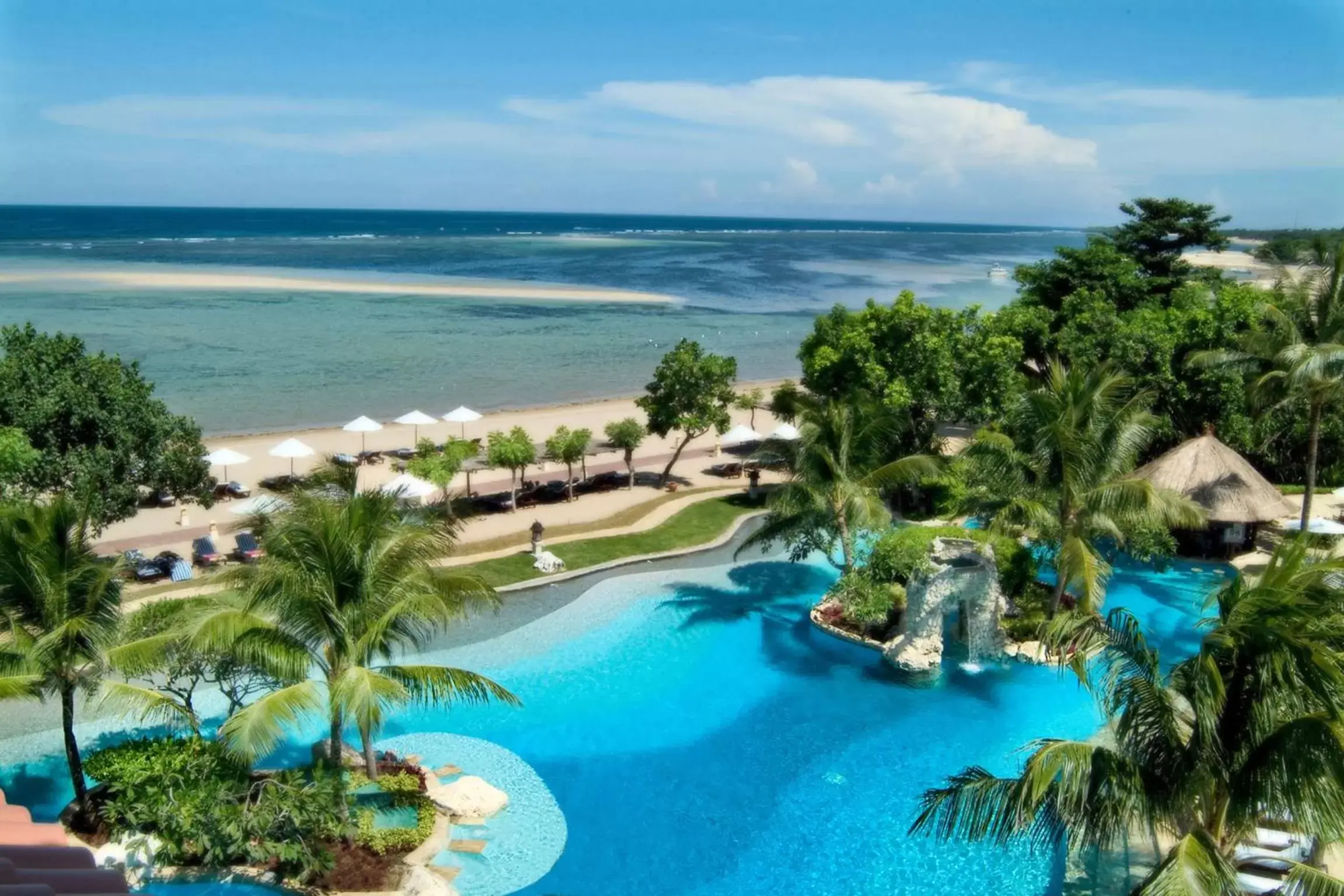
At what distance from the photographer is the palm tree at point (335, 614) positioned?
469 inches

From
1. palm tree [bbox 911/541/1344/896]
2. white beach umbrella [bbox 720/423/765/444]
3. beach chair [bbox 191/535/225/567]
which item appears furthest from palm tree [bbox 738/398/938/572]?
beach chair [bbox 191/535/225/567]

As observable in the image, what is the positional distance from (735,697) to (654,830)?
14.4 ft

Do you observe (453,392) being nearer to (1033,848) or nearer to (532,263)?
(1033,848)

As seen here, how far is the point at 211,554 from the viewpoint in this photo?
79.3 ft

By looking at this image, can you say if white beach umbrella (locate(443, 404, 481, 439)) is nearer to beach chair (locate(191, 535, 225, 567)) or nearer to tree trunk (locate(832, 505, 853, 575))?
beach chair (locate(191, 535, 225, 567))

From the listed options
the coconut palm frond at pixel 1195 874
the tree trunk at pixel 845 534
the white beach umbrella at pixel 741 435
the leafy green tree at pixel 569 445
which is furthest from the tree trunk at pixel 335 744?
the white beach umbrella at pixel 741 435

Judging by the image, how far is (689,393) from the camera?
30359 mm

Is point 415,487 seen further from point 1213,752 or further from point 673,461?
point 1213,752

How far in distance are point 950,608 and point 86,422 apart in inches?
714

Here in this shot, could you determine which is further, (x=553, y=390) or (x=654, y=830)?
(x=553, y=390)

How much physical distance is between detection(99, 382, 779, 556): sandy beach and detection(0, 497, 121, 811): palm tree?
3.34 metres

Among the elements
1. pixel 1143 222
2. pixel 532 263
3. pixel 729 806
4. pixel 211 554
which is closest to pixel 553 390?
pixel 211 554

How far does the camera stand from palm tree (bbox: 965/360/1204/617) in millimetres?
19172

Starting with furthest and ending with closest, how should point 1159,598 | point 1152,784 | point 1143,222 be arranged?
point 1143,222 < point 1159,598 < point 1152,784
